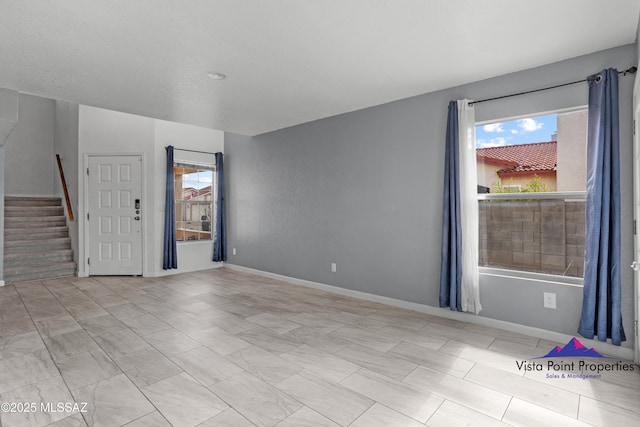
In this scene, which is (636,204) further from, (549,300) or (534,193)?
(549,300)

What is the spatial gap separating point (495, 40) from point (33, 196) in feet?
30.4

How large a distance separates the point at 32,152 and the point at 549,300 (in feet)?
32.8

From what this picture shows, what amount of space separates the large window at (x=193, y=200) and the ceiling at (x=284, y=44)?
8.06 feet

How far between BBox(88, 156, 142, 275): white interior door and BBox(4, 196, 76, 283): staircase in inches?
26.1

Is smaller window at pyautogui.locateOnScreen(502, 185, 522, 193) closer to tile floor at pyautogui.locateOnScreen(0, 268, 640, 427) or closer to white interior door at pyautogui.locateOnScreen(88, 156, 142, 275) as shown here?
tile floor at pyautogui.locateOnScreen(0, 268, 640, 427)

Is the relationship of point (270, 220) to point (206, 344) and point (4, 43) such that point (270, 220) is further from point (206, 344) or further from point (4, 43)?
point (4, 43)

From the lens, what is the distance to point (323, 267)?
4.96 meters

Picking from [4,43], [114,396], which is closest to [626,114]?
[114,396]

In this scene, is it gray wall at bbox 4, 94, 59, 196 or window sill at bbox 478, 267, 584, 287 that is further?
gray wall at bbox 4, 94, 59, 196

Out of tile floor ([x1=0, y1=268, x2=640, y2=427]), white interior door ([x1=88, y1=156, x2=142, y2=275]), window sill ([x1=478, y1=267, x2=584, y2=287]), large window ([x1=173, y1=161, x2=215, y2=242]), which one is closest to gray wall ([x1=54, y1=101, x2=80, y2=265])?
white interior door ([x1=88, y1=156, x2=142, y2=275])

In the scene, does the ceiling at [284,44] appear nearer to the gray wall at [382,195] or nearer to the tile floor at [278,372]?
the gray wall at [382,195]

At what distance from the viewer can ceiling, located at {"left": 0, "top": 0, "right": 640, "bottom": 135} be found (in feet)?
7.30

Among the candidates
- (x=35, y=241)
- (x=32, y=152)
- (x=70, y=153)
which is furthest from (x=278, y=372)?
(x=32, y=152)

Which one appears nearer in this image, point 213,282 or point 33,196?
point 213,282
